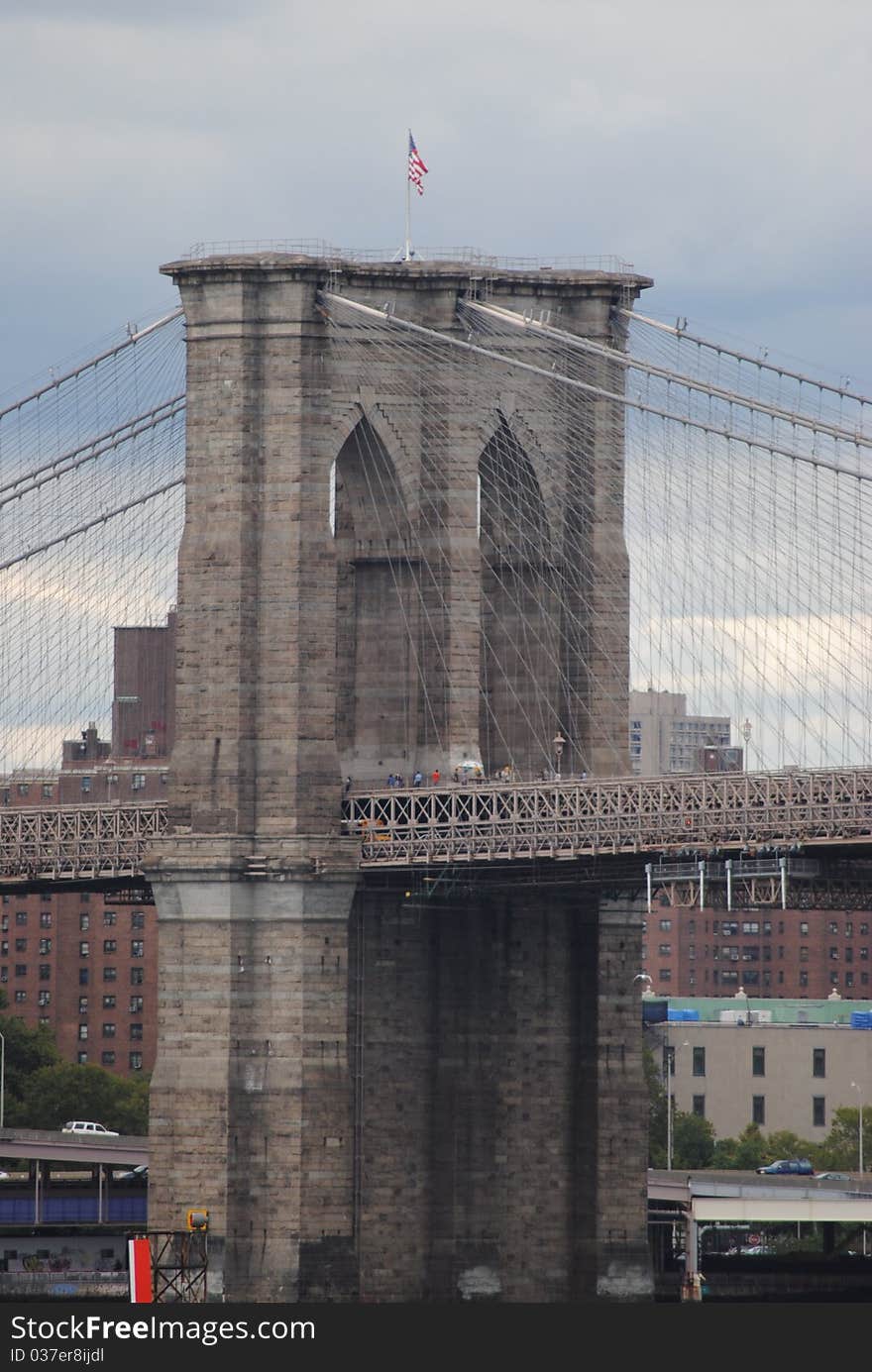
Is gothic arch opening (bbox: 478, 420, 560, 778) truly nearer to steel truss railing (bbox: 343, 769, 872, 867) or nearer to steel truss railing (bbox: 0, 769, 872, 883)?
steel truss railing (bbox: 0, 769, 872, 883)

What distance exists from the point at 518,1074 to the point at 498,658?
15784 mm

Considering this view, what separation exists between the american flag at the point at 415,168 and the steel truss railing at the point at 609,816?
78.8 feet

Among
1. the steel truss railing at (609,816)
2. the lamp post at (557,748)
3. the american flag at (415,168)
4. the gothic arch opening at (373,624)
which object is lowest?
the steel truss railing at (609,816)

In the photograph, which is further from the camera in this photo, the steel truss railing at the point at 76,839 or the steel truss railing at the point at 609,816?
the steel truss railing at the point at 76,839

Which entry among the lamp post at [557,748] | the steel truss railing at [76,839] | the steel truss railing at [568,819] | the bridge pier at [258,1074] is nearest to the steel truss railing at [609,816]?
the steel truss railing at [568,819]

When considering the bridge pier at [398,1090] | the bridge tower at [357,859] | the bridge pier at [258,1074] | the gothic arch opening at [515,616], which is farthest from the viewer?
the gothic arch opening at [515,616]

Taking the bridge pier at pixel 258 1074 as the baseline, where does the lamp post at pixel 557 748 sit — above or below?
above

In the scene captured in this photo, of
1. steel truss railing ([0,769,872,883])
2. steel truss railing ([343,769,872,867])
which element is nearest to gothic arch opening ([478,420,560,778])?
steel truss railing ([0,769,872,883])

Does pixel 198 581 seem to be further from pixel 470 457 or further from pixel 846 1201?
pixel 846 1201

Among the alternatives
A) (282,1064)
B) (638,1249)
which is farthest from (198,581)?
(638,1249)

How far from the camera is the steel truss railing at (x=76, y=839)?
162125 mm

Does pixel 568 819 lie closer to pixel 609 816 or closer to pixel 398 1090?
pixel 609 816

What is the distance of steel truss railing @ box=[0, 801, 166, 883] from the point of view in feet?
532

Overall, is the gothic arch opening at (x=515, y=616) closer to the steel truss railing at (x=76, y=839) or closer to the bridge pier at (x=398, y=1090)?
the bridge pier at (x=398, y=1090)
